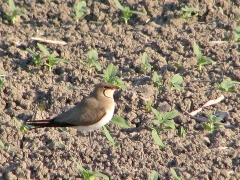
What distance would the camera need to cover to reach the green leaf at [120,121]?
283 inches

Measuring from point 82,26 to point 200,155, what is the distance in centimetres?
349

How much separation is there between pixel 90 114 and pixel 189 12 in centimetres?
324

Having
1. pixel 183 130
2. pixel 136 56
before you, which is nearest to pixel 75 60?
pixel 136 56

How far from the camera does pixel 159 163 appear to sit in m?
6.61

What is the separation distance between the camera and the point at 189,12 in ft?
32.3

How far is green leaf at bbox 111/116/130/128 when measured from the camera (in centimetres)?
719


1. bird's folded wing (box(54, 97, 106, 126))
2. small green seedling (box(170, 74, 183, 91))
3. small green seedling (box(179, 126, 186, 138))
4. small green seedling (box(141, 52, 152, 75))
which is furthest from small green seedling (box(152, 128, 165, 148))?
small green seedling (box(141, 52, 152, 75))

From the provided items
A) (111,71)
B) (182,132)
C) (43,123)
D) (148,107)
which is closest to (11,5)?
(111,71)

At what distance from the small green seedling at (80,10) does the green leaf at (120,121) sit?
2.72 meters

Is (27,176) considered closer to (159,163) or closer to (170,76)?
(159,163)

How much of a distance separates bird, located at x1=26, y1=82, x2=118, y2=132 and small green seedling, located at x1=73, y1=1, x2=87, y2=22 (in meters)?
2.28

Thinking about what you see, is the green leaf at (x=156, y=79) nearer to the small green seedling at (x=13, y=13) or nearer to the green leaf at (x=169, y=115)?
the green leaf at (x=169, y=115)

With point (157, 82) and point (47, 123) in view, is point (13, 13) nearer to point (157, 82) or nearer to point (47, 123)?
Answer: point (157, 82)

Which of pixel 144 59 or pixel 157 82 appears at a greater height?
pixel 144 59
